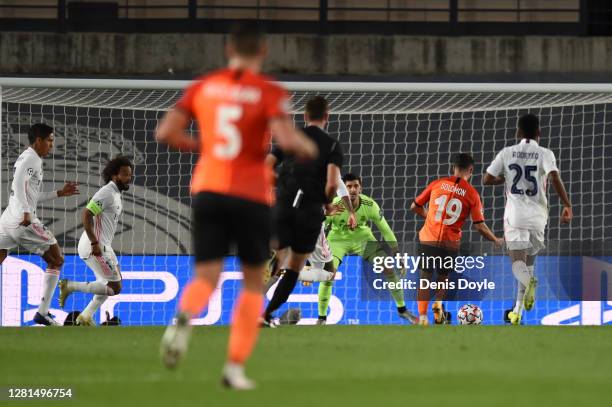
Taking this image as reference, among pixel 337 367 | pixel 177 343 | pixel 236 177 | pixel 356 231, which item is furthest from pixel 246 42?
pixel 356 231

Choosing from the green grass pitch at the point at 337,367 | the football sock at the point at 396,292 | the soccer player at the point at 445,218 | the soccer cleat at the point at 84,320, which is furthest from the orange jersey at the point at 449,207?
the soccer cleat at the point at 84,320

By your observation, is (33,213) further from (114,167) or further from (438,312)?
(438,312)

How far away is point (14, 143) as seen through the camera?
58.7 ft

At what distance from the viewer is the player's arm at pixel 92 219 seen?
13070mm

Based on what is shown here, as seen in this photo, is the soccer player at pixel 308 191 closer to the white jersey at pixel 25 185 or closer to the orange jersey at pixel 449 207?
the orange jersey at pixel 449 207

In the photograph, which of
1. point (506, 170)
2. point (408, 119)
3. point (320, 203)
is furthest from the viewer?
point (408, 119)

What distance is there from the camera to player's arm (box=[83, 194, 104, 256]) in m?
13.1

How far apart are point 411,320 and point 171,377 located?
22.3 ft

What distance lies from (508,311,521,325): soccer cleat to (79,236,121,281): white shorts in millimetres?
3961

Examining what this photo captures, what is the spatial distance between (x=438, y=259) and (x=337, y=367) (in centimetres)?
619

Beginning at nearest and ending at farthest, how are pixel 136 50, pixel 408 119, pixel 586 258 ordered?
pixel 586 258 → pixel 408 119 → pixel 136 50

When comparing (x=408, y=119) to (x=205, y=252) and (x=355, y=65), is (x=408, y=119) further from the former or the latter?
(x=205, y=252)

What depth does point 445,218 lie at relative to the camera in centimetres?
1346

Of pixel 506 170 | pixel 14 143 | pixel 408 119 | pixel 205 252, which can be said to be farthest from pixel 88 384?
pixel 408 119
